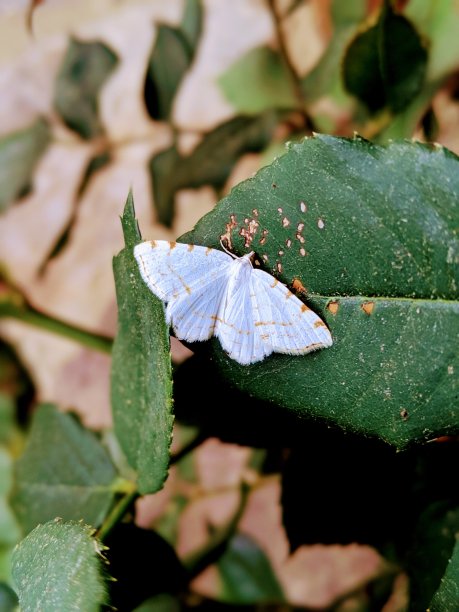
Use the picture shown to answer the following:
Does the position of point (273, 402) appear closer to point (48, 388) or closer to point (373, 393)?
point (373, 393)

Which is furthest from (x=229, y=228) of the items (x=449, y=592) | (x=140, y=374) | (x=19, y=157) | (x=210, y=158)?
(x=19, y=157)

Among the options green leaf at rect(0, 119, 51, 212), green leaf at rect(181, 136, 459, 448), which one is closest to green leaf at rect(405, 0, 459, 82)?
green leaf at rect(181, 136, 459, 448)

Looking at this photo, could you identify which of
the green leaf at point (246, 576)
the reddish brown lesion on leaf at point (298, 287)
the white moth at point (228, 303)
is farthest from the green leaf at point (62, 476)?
the green leaf at point (246, 576)

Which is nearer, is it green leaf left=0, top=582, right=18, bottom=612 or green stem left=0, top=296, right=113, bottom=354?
green leaf left=0, top=582, right=18, bottom=612

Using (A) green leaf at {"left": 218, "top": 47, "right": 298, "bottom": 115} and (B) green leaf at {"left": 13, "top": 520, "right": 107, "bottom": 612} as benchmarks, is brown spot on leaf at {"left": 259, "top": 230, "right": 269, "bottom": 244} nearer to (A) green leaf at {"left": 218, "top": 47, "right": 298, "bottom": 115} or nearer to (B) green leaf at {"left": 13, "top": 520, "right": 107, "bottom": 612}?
(B) green leaf at {"left": 13, "top": 520, "right": 107, "bottom": 612}

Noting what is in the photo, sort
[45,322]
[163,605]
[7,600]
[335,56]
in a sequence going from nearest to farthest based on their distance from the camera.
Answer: [7,600], [163,605], [45,322], [335,56]

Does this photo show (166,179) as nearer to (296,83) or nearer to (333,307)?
(296,83)

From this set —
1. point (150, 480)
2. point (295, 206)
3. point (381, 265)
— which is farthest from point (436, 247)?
point (150, 480)
